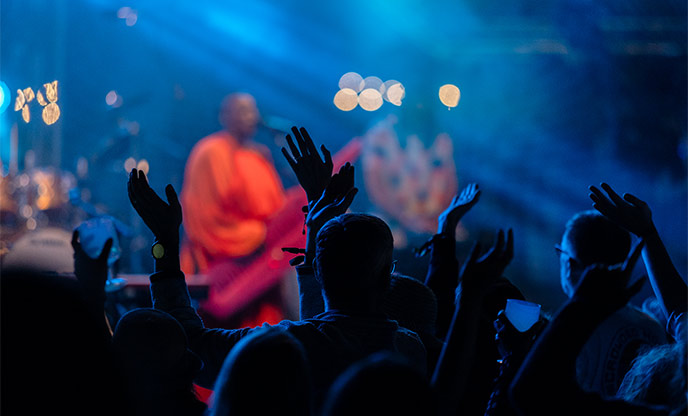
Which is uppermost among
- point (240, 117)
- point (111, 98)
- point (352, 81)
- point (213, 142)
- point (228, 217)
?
point (352, 81)

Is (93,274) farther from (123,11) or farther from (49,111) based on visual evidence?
(123,11)

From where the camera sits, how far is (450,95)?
7840mm

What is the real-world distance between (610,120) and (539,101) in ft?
2.73

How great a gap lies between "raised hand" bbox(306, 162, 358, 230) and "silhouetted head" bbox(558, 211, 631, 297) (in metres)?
0.59

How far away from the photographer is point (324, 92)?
8359 mm

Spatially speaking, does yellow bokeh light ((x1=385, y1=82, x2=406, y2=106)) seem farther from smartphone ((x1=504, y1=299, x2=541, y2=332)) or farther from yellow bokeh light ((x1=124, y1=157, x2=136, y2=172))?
smartphone ((x1=504, y1=299, x2=541, y2=332))

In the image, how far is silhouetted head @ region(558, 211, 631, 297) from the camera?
5.54ft

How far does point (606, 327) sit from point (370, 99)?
21.8 ft

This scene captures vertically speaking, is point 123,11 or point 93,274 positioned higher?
point 123,11

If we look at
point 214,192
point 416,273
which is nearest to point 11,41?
point 214,192

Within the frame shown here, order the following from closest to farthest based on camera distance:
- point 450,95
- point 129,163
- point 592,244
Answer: point 592,244 < point 129,163 < point 450,95

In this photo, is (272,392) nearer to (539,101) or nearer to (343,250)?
(343,250)

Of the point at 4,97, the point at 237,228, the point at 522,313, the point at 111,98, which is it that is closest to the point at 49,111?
the point at 4,97

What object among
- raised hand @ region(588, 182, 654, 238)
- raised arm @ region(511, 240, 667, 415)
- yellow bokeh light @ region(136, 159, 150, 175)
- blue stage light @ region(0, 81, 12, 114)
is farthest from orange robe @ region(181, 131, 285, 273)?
raised arm @ region(511, 240, 667, 415)
